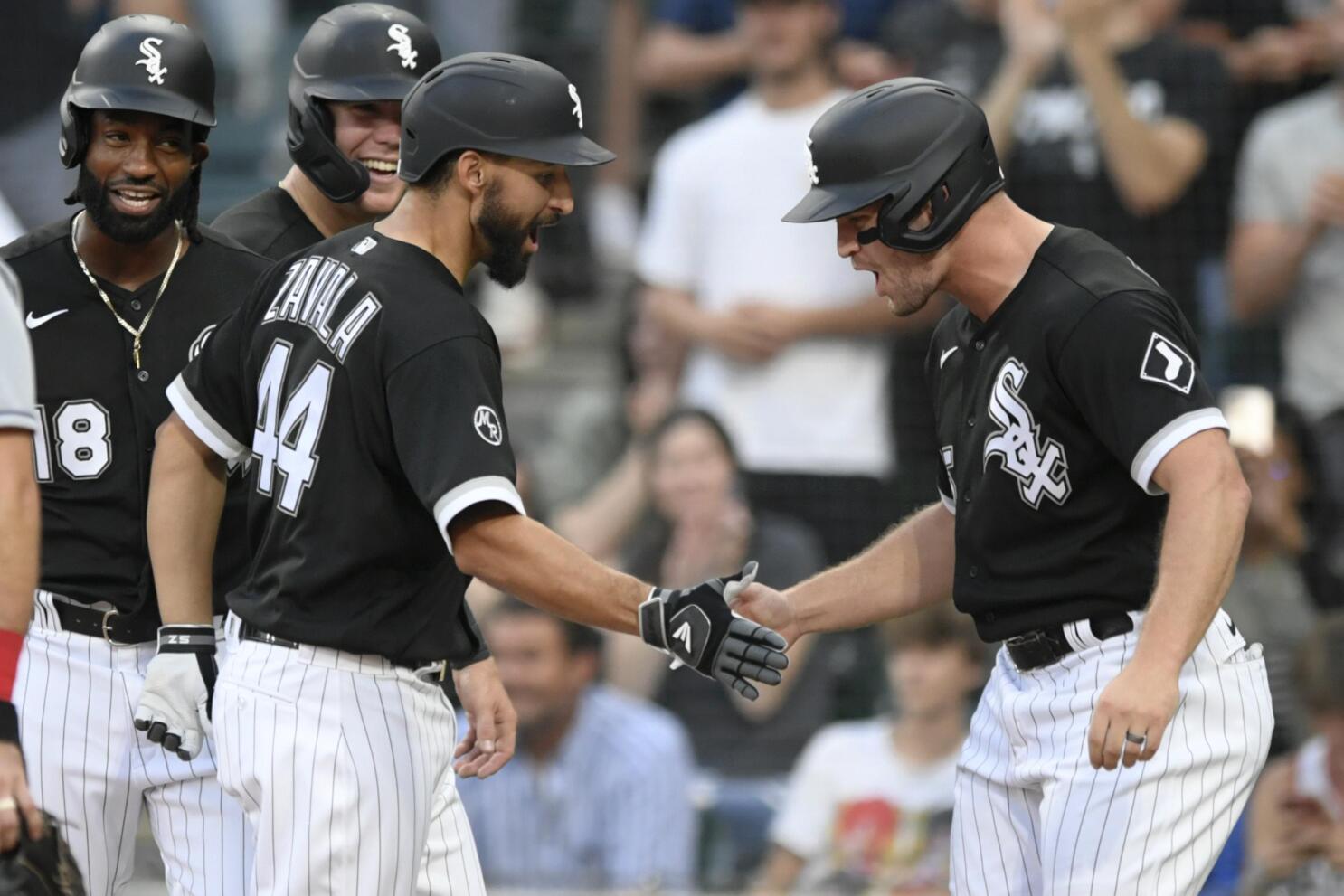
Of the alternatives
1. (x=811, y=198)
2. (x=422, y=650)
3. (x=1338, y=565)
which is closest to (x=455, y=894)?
(x=422, y=650)

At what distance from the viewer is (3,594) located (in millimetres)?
3090

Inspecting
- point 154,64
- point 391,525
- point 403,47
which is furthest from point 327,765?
point 403,47

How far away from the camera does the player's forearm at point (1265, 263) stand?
6.99 meters

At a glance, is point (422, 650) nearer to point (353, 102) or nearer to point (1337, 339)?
point (353, 102)

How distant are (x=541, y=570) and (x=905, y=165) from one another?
99cm

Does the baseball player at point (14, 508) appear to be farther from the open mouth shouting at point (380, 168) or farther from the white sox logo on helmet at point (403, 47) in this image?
the white sox logo on helmet at point (403, 47)

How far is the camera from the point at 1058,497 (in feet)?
12.1

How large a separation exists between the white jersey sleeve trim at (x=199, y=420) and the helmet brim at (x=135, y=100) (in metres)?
0.52

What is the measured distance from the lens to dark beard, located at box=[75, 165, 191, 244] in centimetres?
402

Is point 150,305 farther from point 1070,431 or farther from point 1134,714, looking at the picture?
point 1134,714

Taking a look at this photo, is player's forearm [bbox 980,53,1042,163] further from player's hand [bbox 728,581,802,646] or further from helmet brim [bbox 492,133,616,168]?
helmet brim [bbox 492,133,616,168]

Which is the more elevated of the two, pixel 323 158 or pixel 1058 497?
pixel 323 158

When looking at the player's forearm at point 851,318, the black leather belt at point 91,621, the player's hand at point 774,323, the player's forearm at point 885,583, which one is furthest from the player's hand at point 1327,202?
the black leather belt at point 91,621

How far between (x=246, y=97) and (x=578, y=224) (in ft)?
5.81
